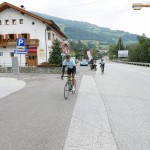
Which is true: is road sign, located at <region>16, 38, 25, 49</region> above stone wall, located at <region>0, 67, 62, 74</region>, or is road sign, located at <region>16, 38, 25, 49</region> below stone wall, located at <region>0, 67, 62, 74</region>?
above

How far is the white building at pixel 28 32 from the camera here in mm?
46281

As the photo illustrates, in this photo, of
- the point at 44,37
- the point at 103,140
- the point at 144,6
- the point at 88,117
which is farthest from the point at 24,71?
the point at 144,6

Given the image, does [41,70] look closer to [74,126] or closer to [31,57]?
[31,57]

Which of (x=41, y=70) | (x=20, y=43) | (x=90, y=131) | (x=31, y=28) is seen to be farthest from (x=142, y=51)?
(x=90, y=131)

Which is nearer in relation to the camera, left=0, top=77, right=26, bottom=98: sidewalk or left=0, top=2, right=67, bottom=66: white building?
left=0, top=77, right=26, bottom=98: sidewalk

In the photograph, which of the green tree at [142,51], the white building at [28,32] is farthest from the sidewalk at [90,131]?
the green tree at [142,51]

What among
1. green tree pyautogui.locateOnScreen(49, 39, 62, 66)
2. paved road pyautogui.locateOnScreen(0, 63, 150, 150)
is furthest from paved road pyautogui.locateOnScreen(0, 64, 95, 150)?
green tree pyautogui.locateOnScreen(49, 39, 62, 66)

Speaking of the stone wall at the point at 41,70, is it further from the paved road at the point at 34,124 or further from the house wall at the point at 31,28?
the paved road at the point at 34,124

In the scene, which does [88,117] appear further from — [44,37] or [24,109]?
[44,37]

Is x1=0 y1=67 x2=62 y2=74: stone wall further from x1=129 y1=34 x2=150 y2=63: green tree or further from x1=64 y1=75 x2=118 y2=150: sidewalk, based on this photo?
x1=129 y1=34 x2=150 y2=63: green tree

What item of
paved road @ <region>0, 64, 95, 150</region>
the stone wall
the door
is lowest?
the stone wall

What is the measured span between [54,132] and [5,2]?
41722 millimetres

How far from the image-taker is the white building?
46.3 m

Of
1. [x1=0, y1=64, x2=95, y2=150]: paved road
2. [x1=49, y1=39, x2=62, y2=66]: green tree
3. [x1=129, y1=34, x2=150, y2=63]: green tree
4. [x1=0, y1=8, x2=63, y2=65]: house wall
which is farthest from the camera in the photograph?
[x1=129, y1=34, x2=150, y2=63]: green tree
